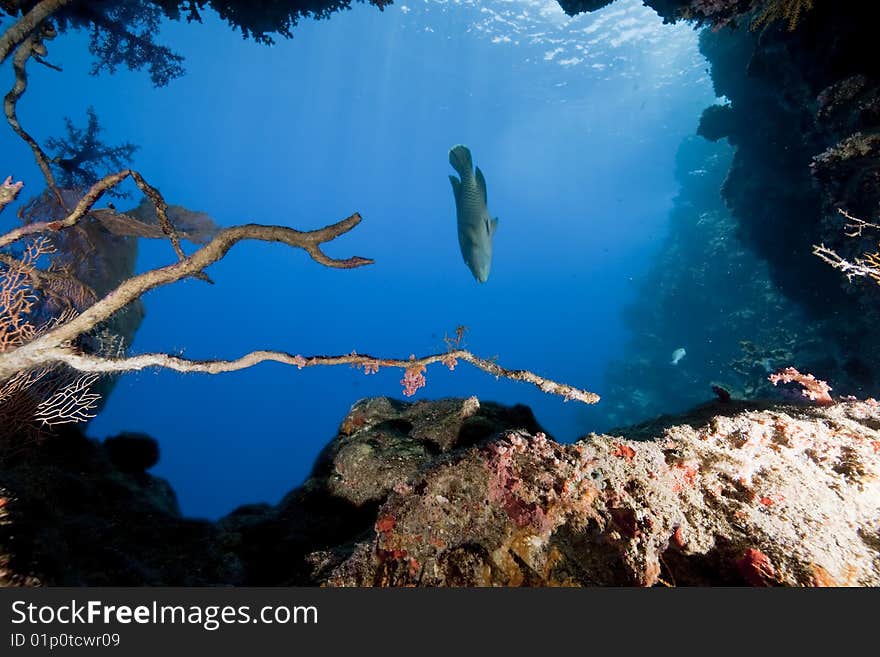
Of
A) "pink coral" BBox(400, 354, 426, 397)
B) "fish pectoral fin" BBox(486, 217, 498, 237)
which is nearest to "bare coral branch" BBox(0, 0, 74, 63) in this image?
"pink coral" BBox(400, 354, 426, 397)

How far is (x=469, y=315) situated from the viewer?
108 metres

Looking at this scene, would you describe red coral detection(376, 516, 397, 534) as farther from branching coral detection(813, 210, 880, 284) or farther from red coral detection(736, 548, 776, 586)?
branching coral detection(813, 210, 880, 284)

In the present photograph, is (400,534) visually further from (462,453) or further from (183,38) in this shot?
(183,38)

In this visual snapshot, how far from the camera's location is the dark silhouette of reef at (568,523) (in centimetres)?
195

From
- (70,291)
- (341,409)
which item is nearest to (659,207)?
(341,409)

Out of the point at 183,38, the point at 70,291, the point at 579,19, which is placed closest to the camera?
the point at 70,291

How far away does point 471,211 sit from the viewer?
680 cm

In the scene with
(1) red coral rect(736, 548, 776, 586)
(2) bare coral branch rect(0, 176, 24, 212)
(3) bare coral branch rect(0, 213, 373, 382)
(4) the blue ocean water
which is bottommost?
(1) red coral rect(736, 548, 776, 586)

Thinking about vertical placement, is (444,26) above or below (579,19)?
above

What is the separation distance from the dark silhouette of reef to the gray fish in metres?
4.68

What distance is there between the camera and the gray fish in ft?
22.2

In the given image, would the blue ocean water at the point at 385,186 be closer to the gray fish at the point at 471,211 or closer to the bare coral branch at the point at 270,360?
the gray fish at the point at 471,211

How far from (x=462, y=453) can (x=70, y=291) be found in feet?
28.3

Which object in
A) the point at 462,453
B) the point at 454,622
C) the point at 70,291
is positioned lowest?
the point at 454,622
